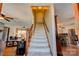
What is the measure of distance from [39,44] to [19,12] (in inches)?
22.9

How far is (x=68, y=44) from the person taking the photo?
196 centimetres

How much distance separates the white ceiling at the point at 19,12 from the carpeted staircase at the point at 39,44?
0.18 meters

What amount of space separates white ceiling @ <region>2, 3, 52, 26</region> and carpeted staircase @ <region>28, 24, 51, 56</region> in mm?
185

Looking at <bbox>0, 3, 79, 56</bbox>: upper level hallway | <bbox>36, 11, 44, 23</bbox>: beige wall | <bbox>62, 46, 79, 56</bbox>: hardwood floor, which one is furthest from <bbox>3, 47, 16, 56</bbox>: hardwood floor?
<bbox>62, 46, 79, 56</bbox>: hardwood floor

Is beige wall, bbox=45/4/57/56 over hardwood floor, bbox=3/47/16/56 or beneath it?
over

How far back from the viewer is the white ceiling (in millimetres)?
2010

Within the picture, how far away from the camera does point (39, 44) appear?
2.00 meters

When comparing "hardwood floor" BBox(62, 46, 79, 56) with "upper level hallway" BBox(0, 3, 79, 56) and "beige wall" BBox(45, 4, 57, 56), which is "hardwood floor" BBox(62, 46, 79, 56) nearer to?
"upper level hallway" BBox(0, 3, 79, 56)

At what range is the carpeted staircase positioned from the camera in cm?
198

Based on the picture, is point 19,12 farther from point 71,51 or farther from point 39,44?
point 71,51

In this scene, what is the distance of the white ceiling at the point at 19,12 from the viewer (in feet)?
6.59

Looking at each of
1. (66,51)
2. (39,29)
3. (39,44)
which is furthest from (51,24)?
(66,51)

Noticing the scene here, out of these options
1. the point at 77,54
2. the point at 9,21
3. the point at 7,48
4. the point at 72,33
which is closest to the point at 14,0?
the point at 9,21

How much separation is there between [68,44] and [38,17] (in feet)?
1.99
